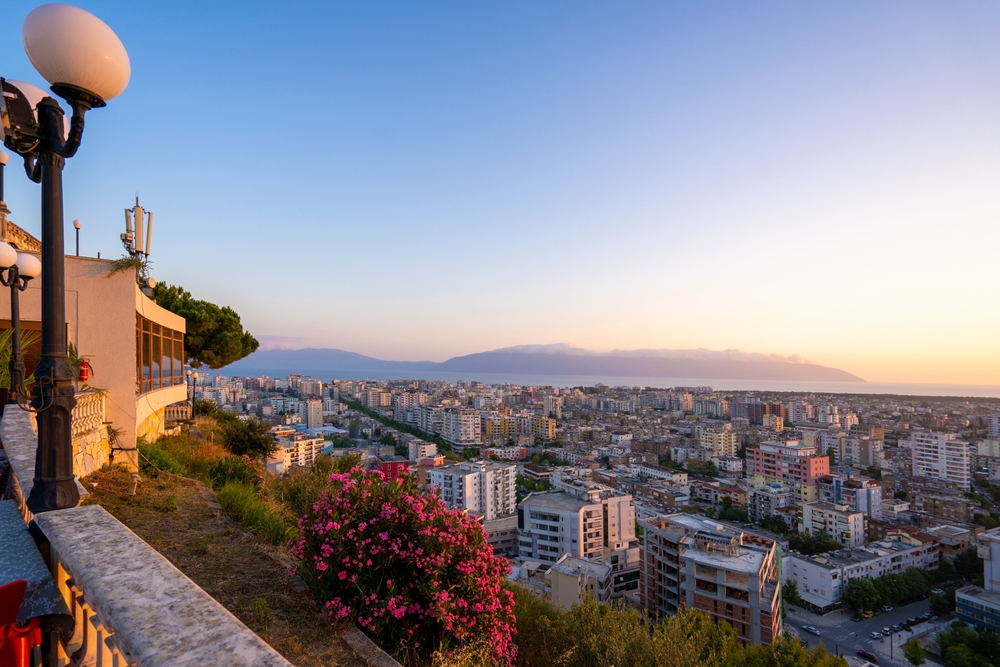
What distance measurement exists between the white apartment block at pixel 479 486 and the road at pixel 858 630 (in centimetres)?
1625

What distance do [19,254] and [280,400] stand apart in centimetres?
7517

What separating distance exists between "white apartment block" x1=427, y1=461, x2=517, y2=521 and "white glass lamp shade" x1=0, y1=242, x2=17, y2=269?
28.1 m

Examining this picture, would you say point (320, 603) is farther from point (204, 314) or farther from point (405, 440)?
point (405, 440)

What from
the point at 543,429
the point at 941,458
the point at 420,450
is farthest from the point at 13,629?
the point at 543,429

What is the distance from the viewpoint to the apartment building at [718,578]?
1459 centimetres

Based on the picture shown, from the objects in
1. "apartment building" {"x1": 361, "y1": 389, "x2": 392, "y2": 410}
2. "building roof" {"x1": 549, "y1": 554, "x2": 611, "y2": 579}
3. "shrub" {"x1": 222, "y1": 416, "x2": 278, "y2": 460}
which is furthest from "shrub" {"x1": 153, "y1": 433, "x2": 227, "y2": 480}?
"apartment building" {"x1": 361, "y1": 389, "x2": 392, "y2": 410}

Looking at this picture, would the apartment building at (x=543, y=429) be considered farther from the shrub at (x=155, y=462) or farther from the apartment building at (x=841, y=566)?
the shrub at (x=155, y=462)

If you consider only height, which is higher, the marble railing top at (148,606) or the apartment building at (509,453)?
the marble railing top at (148,606)

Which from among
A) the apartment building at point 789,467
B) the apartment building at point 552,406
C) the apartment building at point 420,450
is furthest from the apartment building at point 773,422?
the apartment building at point 420,450

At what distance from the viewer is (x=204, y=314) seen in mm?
11297

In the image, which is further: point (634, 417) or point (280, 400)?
point (634, 417)

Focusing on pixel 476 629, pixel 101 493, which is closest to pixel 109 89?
pixel 476 629

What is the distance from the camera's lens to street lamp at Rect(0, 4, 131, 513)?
174cm

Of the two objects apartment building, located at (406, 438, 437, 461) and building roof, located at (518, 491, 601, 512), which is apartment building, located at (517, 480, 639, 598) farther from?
apartment building, located at (406, 438, 437, 461)
